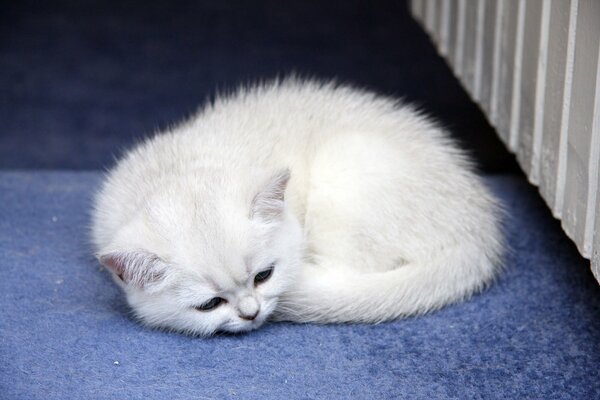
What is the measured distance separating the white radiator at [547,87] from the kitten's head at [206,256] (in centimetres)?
65

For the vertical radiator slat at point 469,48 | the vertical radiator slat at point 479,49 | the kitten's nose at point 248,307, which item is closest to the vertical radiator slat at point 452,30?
the vertical radiator slat at point 469,48

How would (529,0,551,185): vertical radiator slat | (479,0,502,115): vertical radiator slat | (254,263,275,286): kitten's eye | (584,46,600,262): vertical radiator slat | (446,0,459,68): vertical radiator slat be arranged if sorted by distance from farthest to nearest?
(446,0,459,68): vertical radiator slat → (479,0,502,115): vertical radiator slat → (529,0,551,185): vertical radiator slat → (254,263,275,286): kitten's eye → (584,46,600,262): vertical radiator slat

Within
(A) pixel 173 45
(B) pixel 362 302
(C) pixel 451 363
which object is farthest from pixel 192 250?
(A) pixel 173 45

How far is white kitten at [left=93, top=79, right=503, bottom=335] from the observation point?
6.48ft

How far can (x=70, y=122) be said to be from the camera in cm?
375

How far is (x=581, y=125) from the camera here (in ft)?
6.43

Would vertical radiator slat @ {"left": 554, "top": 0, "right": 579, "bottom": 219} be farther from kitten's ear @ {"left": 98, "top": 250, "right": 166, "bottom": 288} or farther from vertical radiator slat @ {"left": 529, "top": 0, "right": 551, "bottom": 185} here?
kitten's ear @ {"left": 98, "top": 250, "right": 166, "bottom": 288}

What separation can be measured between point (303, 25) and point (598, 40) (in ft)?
9.22

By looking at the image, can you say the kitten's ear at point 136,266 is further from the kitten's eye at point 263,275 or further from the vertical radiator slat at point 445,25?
the vertical radiator slat at point 445,25

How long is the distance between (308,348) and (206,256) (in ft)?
1.10

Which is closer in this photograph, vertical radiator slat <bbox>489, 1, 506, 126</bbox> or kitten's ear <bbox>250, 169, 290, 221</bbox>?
kitten's ear <bbox>250, 169, 290, 221</bbox>

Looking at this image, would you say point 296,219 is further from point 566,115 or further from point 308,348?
point 566,115

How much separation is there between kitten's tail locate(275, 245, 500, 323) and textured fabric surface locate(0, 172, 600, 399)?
36mm

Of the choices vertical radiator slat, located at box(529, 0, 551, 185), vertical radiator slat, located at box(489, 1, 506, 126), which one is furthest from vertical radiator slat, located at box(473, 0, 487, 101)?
vertical radiator slat, located at box(529, 0, 551, 185)
